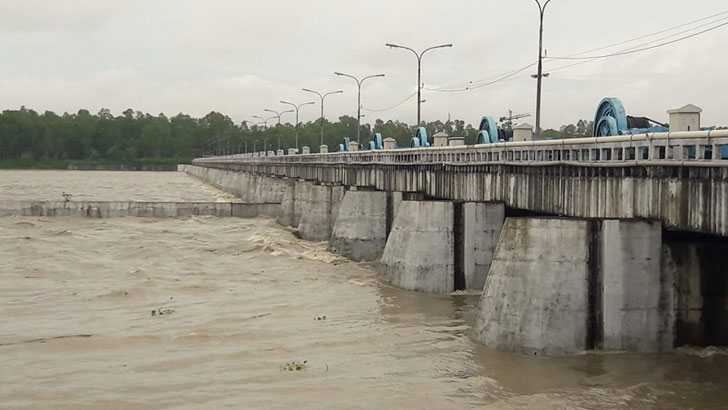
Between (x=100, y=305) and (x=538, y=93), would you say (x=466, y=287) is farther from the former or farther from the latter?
(x=100, y=305)

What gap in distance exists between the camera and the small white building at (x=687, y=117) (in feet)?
69.2

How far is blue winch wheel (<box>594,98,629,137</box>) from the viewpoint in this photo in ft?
97.9

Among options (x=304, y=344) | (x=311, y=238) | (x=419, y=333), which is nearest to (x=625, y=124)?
(x=419, y=333)

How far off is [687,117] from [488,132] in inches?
963

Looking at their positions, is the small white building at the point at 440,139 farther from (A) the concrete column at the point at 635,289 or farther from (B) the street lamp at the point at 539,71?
(A) the concrete column at the point at 635,289

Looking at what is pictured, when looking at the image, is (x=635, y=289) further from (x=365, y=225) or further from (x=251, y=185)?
(x=251, y=185)

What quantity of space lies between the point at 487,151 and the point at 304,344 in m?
11.6

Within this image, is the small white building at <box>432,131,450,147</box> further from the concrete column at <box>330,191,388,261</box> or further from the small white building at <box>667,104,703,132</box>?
the small white building at <box>667,104,703,132</box>

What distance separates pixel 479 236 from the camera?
2961 cm

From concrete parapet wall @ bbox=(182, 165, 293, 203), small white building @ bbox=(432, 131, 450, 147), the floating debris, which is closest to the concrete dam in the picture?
the floating debris

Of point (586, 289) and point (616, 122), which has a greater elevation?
point (616, 122)

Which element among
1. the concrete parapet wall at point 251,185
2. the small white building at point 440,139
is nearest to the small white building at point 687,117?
the small white building at point 440,139

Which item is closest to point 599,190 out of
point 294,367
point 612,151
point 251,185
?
point 612,151

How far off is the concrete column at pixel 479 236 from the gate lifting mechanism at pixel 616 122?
4.82 m
